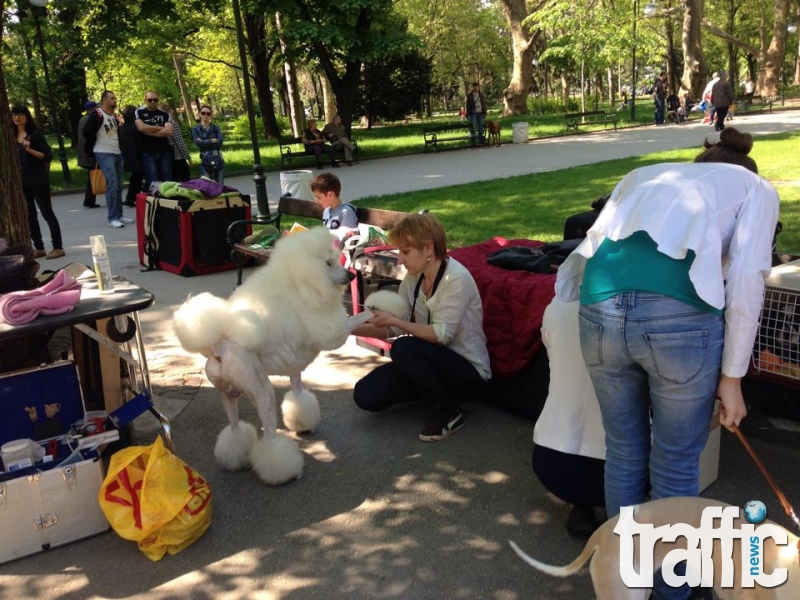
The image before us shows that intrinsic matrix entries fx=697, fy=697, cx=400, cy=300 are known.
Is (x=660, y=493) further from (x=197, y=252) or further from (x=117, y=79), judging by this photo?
(x=117, y=79)

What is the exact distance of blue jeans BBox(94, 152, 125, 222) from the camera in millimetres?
10852

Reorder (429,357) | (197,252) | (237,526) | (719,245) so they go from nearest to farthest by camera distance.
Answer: (719,245)
(237,526)
(429,357)
(197,252)

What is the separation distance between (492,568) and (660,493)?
88 cm

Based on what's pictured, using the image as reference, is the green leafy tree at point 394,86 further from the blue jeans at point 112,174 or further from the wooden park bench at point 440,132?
the blue jeans at point 112,174

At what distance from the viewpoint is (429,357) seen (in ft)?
13.1

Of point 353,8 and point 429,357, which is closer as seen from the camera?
point 429,357

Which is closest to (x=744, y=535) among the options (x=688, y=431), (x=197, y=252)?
(x=688, y=431)

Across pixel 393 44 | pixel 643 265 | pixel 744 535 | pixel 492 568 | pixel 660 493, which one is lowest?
pixel 492 568

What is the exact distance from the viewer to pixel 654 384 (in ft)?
7.39

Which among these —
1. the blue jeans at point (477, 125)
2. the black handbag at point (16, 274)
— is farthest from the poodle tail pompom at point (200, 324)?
the blue jeans at point (477, 125)

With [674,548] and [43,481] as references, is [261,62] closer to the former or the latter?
[43,481]

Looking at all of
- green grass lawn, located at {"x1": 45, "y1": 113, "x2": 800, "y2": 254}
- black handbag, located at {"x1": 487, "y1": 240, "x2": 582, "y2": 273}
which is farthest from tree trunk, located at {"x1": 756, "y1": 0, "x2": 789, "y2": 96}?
black handbag, located at {"x1": 487, "y1": 240, "x2": 582, "y2": 273}

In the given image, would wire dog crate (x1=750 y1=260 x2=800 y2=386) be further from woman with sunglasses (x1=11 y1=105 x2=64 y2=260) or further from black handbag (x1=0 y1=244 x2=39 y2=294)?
woman with sunglasses (x1=11 y1=105 x2=64 y2=260)

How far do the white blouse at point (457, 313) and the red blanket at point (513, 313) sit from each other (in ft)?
0.41
